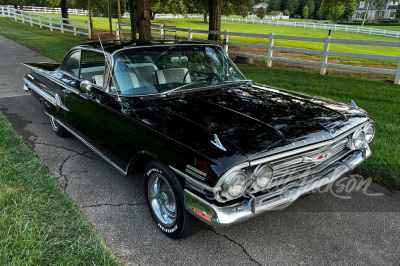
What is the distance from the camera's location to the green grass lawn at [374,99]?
414 cm

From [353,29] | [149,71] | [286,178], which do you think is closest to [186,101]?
[149,71]

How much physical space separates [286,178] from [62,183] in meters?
2.60

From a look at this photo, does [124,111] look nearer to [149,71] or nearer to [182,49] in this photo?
[149,71]

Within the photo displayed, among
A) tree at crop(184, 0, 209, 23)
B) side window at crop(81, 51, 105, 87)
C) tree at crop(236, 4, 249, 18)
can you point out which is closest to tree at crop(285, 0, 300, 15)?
tree at crop(236, 4, 249, 18)

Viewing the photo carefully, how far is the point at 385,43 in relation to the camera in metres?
9.66

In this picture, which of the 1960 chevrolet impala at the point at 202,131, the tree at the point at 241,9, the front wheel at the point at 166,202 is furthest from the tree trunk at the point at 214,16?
the front wheel at the point at 166,202

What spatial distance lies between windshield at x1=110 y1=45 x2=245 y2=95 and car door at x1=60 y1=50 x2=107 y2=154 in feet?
1.08

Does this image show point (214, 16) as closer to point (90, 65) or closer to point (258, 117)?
point (90, 65)

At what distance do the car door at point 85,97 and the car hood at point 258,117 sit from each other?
0.79m

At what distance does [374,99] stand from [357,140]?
4.63m

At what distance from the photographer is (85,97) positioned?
3.94 meters

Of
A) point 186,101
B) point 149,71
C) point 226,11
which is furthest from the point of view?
point 226,11

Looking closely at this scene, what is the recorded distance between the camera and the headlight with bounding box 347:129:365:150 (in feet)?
10.8

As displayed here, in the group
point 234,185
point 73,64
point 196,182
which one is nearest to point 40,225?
point 196,182
